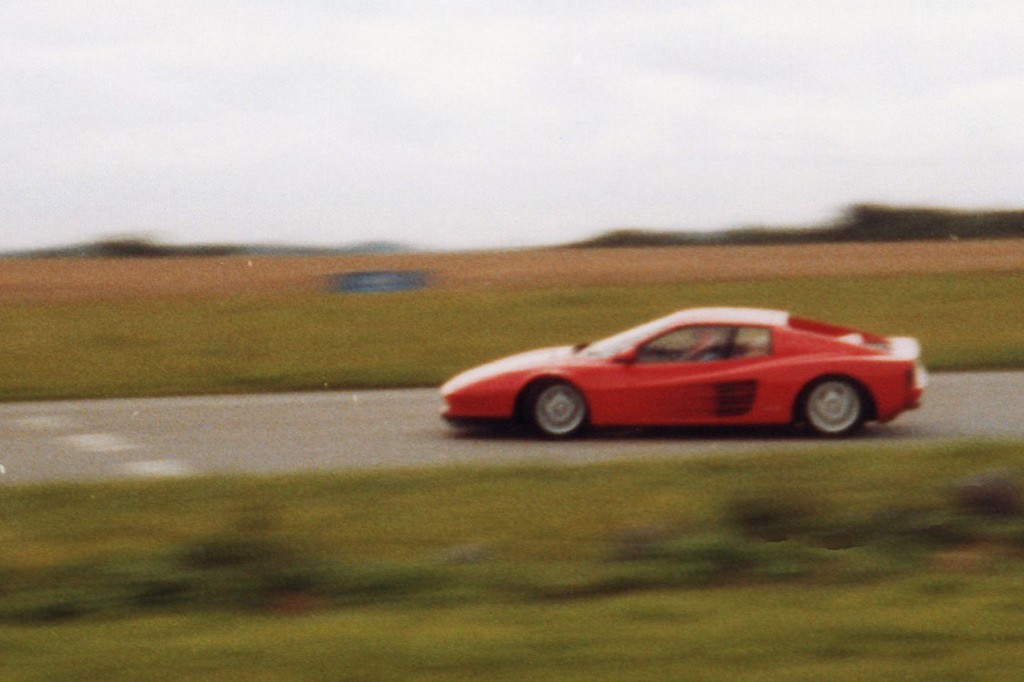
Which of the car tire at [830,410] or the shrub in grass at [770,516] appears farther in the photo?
the car tire at [830,410]

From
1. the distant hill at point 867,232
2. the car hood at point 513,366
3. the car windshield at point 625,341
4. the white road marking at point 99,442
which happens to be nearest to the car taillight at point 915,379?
the car windshield at point 625,341

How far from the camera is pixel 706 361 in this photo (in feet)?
43.2

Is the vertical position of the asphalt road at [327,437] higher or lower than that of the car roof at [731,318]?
lower

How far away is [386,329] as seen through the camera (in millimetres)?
24359

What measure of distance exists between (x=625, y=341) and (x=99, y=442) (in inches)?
198

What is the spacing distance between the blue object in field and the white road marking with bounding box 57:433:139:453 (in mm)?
14872

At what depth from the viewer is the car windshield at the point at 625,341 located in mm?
13391

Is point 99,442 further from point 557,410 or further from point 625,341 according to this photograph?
point 625,341

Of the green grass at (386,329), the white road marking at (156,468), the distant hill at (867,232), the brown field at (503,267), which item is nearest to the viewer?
the white road marking at (156,468)

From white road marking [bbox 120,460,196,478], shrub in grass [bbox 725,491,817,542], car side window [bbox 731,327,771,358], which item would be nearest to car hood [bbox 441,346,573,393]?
car side window [bbox 731,327,771,358]

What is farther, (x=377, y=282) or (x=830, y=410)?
(x=377, y=282)

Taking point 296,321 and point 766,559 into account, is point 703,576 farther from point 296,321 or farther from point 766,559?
point 296,321

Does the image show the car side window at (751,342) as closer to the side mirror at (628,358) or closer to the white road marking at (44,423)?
the side mirror at (628,358)

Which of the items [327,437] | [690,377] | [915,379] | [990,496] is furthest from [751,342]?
[990,496]
